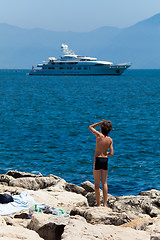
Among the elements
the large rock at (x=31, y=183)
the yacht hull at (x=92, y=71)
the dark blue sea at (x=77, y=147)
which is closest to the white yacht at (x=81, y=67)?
the yacht hull at (x=92, y=71)

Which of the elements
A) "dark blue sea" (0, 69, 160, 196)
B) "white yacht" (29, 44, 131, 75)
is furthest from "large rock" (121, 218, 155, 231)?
"white yacht" (29, 44, 131, 75)

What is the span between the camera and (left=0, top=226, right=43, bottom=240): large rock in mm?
5328

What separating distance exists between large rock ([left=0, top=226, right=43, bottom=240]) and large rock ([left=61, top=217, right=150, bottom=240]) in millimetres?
407

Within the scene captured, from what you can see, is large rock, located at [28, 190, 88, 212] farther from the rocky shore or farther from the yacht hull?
the yacht hull

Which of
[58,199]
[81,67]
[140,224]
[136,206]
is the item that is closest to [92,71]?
[81,67]

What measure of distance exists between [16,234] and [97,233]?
1.06 metres

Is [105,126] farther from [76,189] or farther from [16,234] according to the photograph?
[76,189]

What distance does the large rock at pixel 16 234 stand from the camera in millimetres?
5328

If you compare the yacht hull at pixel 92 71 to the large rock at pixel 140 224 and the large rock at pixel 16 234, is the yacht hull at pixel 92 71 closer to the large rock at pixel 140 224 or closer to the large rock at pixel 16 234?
the large rock at pixel 140 224

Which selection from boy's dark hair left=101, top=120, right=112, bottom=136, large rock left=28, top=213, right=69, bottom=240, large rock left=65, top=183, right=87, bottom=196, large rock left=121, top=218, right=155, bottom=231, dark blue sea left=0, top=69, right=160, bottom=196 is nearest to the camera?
large rock left=28, top=213, right=69, bottom=240

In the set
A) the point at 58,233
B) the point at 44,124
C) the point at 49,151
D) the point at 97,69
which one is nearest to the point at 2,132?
the point at 44,124

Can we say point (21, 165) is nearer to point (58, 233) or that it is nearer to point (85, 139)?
point (85, 139)

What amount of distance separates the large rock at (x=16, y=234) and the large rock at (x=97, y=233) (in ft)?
1.34

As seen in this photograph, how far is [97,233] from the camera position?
5551mm
